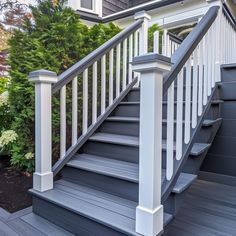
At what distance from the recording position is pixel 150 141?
4.54ft

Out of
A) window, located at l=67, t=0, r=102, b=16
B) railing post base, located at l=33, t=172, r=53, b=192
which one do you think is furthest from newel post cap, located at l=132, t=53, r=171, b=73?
window, located at l=67, t=0, r=102, b=16

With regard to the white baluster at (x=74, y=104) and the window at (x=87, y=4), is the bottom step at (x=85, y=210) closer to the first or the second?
the white baluster at (x=74, y=104)

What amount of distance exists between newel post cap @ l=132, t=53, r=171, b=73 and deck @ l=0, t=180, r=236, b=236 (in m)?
1.26

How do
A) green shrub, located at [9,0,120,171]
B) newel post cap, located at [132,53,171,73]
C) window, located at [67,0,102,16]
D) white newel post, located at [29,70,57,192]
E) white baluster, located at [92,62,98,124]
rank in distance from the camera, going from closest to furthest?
newel post cap, located at [132,53,171,73] < white newel post, located at [29,70,57,192] < white baluster, located at [92,62,98,124] < green shrub, located at [9,0,120,171] < window, located at [67,0,102,16]

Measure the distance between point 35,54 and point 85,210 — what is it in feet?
6.36

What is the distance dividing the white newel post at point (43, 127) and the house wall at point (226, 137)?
1901 millimetres

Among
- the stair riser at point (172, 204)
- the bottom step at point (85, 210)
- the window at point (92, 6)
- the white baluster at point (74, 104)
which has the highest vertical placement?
the window at point (92, 6)

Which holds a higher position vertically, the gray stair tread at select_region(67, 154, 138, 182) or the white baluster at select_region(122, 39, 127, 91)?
the white baluster at select_region(122, 39, 127, 91)

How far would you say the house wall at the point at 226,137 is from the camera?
8.67 ft

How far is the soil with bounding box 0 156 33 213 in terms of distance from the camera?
7.32 feet

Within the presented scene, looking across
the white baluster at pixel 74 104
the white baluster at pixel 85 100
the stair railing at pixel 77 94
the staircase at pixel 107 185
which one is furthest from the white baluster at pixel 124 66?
the white baluster at pixel 74 104

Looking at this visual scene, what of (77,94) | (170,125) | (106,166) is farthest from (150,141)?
(77,94)

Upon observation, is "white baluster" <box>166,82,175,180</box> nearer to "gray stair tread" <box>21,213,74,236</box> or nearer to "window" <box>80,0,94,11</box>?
"gray stair tread" <box>21,213,74,236</box>

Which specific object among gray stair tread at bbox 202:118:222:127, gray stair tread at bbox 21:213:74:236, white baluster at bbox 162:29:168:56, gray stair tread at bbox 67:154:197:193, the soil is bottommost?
gray stair tread at bbox 21:213:74:236
